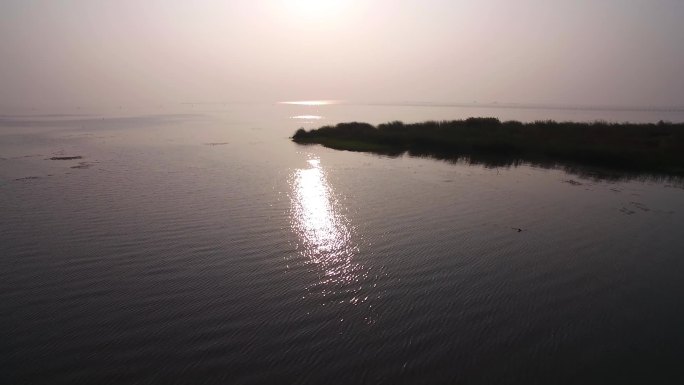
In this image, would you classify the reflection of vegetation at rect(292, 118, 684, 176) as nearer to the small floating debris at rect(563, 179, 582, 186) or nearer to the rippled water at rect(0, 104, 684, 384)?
the small floating debris at rect(563, 179, 582, 186)

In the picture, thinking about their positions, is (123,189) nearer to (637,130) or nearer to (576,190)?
(576,190)

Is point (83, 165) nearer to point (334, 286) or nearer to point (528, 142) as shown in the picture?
point (334, 286)

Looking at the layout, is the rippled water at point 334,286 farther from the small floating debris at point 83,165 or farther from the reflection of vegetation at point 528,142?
the reflection of vegetation at point 528,142

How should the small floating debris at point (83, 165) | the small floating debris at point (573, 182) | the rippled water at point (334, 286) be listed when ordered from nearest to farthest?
the rippled water at point (334, 286) → the small floating debris at point (573, 182) → the small floating debris at point (83, 165)

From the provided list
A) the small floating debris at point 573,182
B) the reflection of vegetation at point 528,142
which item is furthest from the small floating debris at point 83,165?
the small floating debris at point 573,182

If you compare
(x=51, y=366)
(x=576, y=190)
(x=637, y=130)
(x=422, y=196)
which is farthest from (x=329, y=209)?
(x=637, y=130)

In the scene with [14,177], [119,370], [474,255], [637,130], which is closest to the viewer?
[119,370]

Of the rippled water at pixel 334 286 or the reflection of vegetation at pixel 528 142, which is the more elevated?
the reflection of vegetation at pixel 528 142
